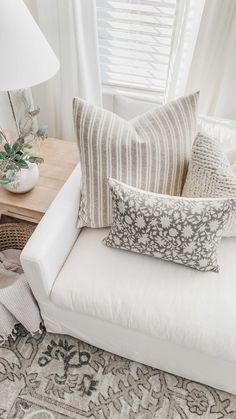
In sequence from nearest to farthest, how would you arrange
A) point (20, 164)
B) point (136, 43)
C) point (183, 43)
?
point (20, 164) → point (183, 43) → point (136, 43)

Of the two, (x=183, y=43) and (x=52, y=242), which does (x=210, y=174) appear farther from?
(x=183, y=43)

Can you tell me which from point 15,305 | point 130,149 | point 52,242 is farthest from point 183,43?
point 15,305

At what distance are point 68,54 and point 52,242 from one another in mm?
992

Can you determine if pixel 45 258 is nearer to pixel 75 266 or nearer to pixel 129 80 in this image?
pixel 75 266

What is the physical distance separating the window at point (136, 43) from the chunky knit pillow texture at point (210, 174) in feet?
2.21

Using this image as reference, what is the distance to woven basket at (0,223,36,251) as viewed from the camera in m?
1.51

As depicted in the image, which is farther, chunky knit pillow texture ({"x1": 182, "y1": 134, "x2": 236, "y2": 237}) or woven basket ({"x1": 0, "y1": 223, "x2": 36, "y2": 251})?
woven basket ({"x1": 0, "y1": 223, "x2": 36, "y2": 251})

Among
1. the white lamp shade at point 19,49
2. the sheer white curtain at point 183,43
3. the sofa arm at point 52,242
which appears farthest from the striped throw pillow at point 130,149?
the sheer white curtain at point 183,43

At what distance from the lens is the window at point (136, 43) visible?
151cm

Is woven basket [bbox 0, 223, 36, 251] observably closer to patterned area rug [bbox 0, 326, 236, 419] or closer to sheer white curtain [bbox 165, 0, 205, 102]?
patterned area rug [bbox 0, 326, 236, 419]

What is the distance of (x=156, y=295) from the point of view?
110 cm

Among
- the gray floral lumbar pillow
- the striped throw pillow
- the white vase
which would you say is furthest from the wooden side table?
the gray floral lumbar pillow

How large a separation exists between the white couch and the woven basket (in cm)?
34

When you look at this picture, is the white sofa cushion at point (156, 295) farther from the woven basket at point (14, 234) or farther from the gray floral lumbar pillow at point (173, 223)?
the woven basket at point (14, 234)
